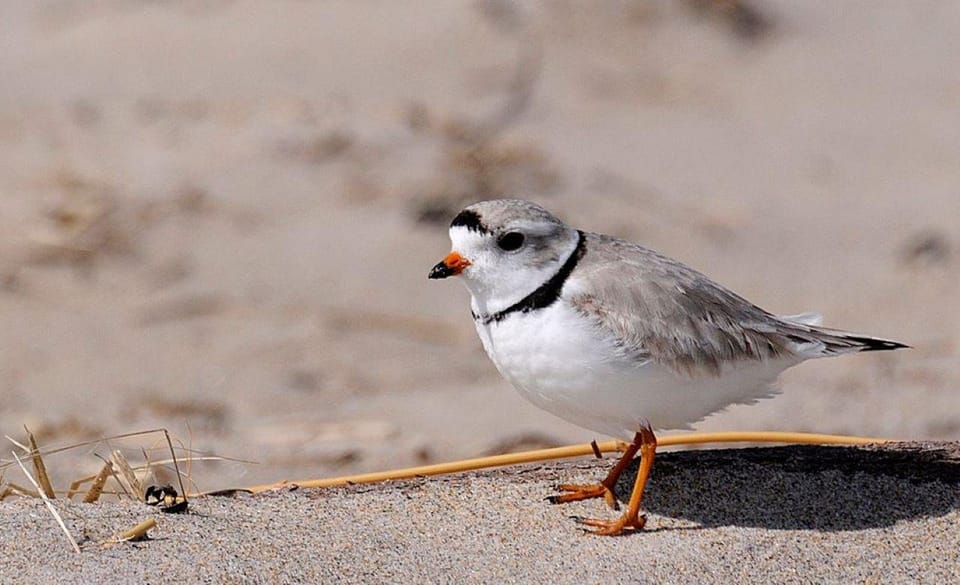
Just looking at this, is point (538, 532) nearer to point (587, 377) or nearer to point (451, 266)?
point (587, 377)

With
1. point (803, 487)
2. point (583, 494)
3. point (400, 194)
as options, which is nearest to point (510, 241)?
point (583, 494)

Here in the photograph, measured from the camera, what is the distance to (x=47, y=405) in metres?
6.71

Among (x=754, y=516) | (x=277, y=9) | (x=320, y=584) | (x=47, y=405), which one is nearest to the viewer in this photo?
(x=320, y=584)

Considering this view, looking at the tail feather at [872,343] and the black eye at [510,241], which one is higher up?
the black eye at [510,241]

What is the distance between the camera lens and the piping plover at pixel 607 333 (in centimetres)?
352

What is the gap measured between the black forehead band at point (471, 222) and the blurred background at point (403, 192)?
240 cm

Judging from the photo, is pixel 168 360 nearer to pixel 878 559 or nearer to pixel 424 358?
pixel 424 358

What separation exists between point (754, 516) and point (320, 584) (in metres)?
1.12

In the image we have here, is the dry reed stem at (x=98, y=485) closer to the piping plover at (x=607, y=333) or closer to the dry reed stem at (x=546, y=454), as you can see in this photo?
the dry reed stem at (x=546, y=454)

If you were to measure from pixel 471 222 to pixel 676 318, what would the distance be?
1.84 ft

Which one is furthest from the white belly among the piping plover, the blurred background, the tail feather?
the blurred background

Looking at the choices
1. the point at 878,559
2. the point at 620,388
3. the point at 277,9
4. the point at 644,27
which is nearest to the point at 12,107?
the point at 277,9

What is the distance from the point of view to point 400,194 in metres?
8.16

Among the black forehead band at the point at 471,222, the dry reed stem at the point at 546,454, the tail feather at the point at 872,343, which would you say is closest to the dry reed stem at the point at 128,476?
the dry reed stem at the point at 546,454
